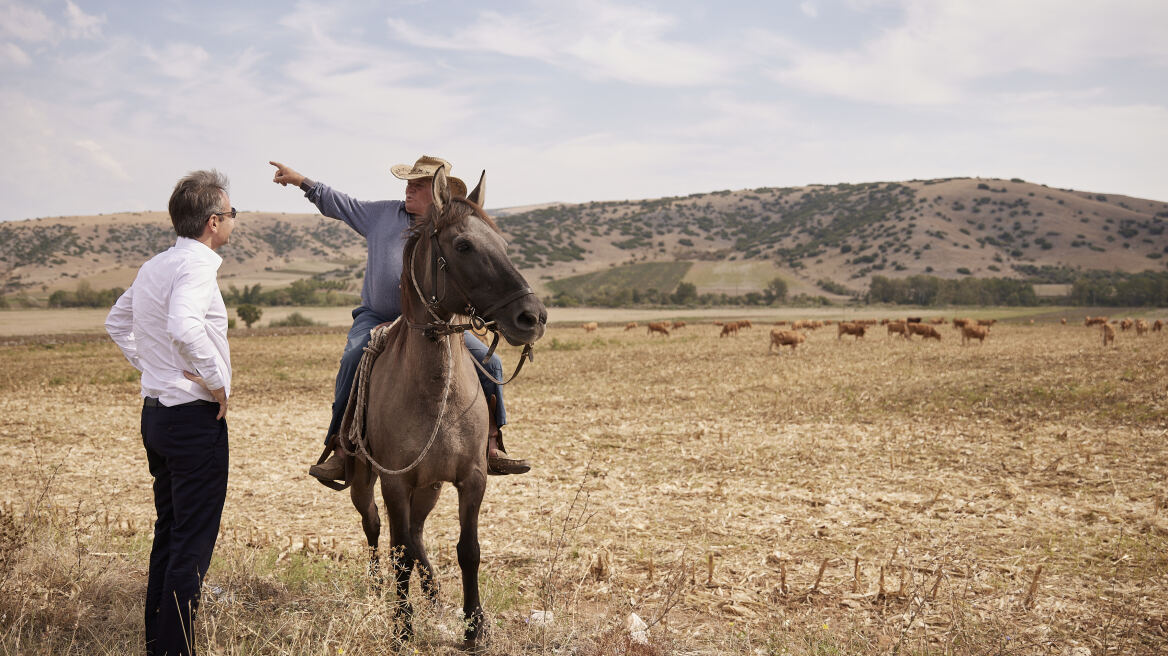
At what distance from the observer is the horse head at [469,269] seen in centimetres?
359

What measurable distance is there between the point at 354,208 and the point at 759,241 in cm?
14169

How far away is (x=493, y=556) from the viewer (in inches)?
255

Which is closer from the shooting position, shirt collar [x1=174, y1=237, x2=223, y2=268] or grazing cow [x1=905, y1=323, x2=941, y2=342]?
shirt collar [x1=174, y1=237, x2=223, y2=268]

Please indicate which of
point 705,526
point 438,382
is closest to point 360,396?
point 438,382

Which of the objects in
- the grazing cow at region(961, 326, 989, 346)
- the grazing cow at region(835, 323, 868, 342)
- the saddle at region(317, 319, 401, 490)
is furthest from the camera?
the grazing cow at region(835, 323, 868, 342)

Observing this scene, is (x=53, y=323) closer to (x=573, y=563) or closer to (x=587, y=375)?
(x=587, y=375)

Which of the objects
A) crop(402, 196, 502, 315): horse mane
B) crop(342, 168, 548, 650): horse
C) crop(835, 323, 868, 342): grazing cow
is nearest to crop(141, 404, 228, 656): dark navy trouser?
crop(342, 168, 548, 650): horse

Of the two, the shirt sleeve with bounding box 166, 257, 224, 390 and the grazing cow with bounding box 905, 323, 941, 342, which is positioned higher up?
the shirt sleeve with bounding box 166, 257, 224, 390

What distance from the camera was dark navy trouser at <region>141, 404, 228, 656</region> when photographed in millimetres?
3361

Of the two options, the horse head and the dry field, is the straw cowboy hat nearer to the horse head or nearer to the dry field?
the horse head

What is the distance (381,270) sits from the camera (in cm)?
471

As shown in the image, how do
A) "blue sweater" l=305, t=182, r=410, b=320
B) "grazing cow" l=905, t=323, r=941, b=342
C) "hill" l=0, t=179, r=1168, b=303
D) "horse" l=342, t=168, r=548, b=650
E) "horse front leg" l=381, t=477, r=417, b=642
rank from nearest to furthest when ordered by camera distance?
1. "horse" l=342, t=168, r=548, b=650
2. "horse front leg" l=381, t=477, r=417, b=642
3. "blue sweater" l=305, t=182, r=410, b=320
4. "grazing cow" l=905, t=323, r=941, b=342
5. "hill" l=0, t=179, r=1168, b=303

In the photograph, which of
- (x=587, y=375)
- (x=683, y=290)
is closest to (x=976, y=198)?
(x=683, y=290)

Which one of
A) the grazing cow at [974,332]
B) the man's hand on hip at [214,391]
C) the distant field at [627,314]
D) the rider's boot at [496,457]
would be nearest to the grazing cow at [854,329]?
the grazing cow at [974,332]
